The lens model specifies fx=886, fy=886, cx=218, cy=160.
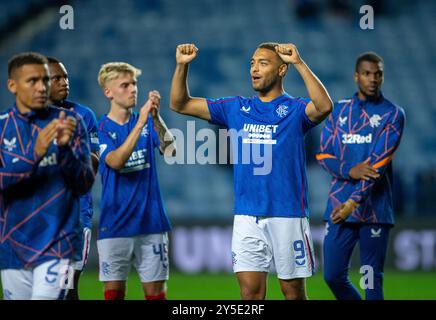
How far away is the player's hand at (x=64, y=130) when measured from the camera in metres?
5.17

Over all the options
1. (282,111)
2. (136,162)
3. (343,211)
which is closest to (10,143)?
(136,162)

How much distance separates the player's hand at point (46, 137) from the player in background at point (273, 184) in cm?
151

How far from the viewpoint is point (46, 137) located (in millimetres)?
5168

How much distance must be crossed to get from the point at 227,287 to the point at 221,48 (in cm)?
923

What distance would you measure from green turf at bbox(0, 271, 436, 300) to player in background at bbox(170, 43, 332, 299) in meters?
3.53

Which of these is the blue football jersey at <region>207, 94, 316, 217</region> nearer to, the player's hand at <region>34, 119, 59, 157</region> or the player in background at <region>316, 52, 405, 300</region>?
the player in background at <region>316, 52, 405, 300</region>

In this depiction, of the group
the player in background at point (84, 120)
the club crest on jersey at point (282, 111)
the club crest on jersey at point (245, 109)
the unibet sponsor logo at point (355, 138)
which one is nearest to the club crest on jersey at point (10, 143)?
the player in background at point (84, 120)

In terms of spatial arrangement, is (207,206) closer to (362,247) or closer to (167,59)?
(167,59)

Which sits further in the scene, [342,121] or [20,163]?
[342,121]

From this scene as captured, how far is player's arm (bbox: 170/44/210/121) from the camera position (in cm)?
646

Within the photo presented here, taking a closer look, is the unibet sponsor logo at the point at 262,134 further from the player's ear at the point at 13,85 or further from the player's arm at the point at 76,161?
the player's ear at the point at 13,85

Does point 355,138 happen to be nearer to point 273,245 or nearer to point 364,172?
point 364,172

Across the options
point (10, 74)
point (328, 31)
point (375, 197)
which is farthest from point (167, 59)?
point (10, 74)

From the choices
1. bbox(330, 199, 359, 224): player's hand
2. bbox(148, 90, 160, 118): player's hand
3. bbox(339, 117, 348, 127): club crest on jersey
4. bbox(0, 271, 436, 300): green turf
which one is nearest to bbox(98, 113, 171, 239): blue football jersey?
bbox(148, 90, 160, 118): player's hand
